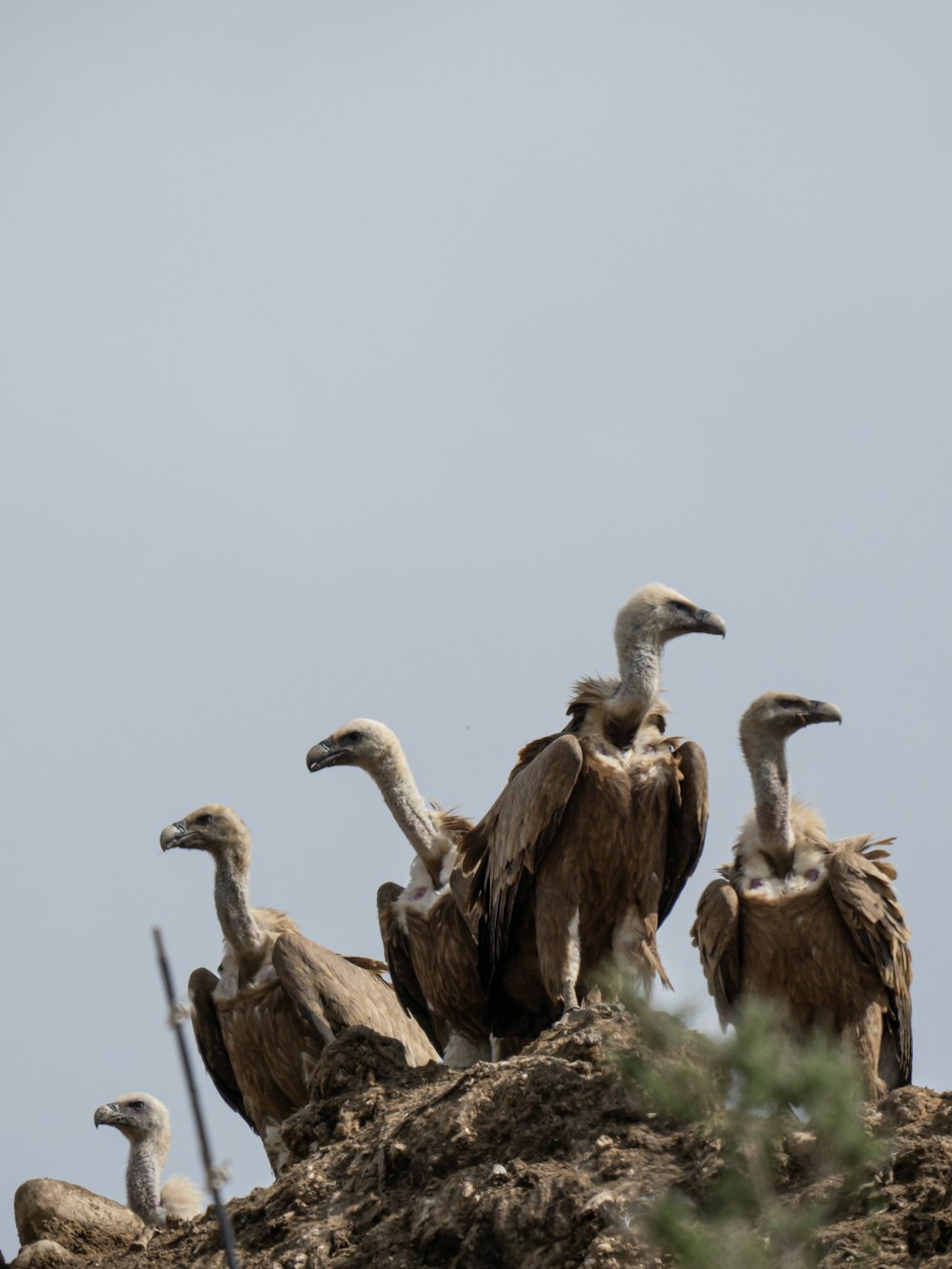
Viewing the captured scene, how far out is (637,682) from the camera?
13914 millimetres

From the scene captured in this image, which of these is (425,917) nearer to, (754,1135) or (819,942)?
(819,942)

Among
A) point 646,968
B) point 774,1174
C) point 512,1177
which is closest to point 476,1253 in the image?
point 512,1177

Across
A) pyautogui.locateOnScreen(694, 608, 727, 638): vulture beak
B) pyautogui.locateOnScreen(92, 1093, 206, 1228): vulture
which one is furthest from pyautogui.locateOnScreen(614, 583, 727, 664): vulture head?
pyautogui.locateOnScreen(92, 1093, 206, 1228): vulture

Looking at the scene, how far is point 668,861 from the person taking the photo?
13906 mm

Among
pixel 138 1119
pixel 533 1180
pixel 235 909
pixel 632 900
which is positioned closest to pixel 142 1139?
pixel 138 1119

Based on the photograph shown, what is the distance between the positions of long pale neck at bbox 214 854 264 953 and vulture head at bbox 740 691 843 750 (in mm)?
3806

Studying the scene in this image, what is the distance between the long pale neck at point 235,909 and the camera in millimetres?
16031

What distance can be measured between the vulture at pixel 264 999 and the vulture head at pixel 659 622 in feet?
10.1

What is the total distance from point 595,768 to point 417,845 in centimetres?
246

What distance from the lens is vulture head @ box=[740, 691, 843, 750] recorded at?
14242 millimetres

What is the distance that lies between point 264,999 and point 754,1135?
21.8ft

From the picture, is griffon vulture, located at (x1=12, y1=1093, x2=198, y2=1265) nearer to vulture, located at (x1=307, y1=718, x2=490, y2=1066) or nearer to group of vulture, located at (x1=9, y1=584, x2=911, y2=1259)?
group of vulture, located at (x1=9, y1=584, x2=911, y2=1259)

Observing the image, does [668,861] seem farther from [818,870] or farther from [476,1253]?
[476,1253]

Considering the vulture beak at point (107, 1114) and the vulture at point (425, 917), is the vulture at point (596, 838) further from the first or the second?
the vulture beak at point (107, 1114)
